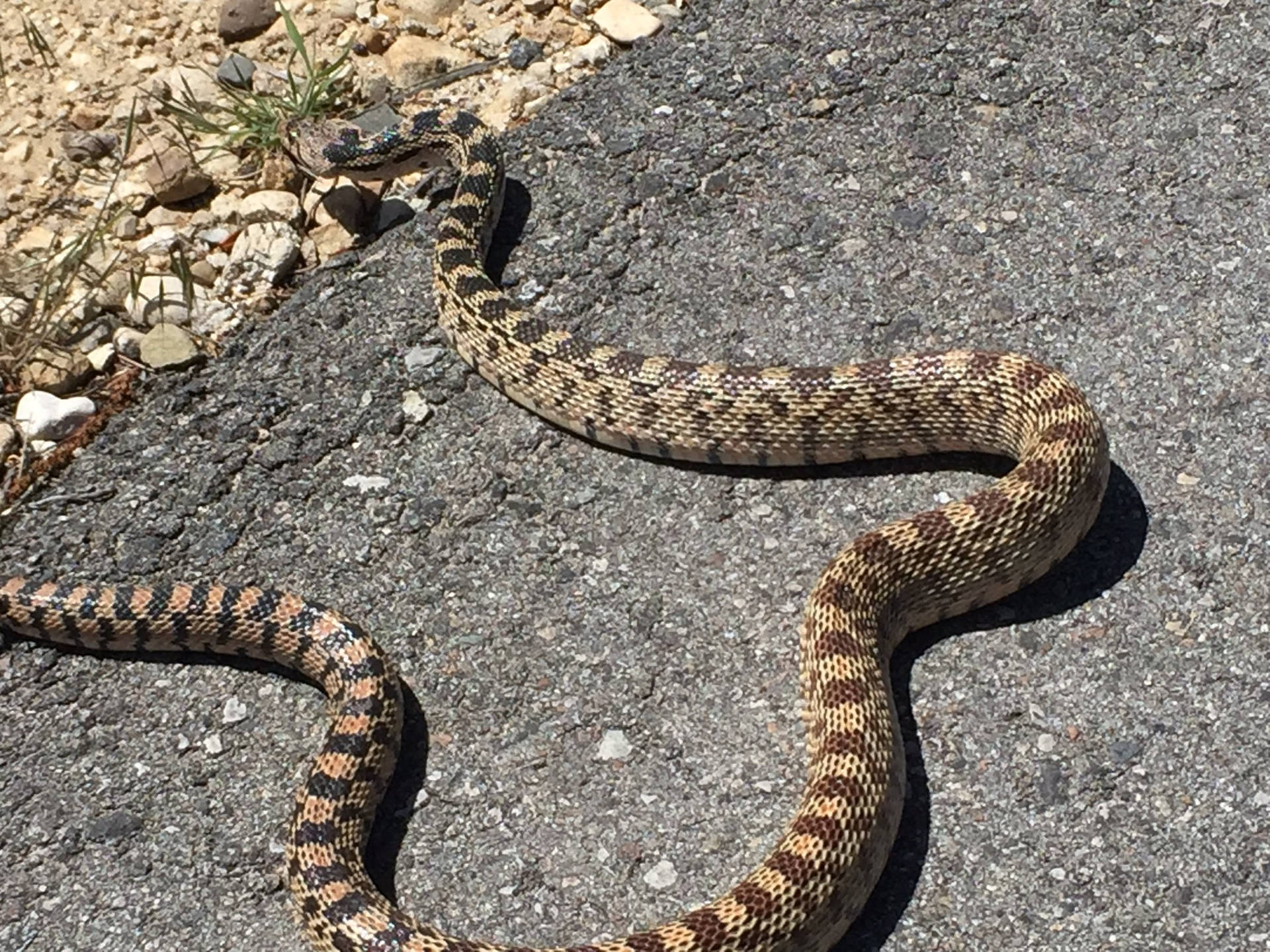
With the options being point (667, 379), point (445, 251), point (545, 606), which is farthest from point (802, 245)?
point (545, 606)

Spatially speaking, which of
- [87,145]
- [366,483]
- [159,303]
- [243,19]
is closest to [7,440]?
[159,303]

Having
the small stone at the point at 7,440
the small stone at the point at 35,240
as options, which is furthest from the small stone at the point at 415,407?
the small stone at the point at 35,240

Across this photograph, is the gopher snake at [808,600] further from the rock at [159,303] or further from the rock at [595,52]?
the rock at [595,52]

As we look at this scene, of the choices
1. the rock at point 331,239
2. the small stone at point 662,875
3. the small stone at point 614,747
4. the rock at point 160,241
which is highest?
the rock at point 160,241

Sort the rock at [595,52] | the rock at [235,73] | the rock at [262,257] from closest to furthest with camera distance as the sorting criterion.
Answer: the rock at [262,257] < the rock at [235,73] < the rock at [595,52]

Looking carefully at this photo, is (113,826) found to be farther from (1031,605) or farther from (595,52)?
(595,52)

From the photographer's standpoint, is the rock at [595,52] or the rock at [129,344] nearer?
the rock at [129,344]

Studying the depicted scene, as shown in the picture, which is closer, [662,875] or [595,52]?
[662,875]
